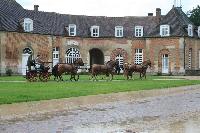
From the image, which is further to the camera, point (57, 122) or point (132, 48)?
point (132, 48)

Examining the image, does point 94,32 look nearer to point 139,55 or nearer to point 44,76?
point 139,55

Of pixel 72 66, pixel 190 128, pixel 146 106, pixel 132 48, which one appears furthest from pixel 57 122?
pixel 132 48

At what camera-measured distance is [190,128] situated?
9516mm

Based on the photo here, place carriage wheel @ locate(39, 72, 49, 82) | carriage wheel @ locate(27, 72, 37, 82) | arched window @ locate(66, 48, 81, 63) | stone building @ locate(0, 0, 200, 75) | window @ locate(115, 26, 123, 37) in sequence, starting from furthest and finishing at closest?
window @ locate(115, 26, 123, 37) → arched window @ locate(66, 48, 81, 63) → stone building @ locate(0, 0, 200, 75) → carriage wheel @ locate(39, 72, 49, 82) → carriage wheel @ locate(27, 72, 37, 82)

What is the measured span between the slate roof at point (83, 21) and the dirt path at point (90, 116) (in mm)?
33137

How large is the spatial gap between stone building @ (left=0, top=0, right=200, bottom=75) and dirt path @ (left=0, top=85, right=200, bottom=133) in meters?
33.5

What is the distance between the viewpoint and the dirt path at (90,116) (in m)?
9.67

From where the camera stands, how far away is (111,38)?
177ft

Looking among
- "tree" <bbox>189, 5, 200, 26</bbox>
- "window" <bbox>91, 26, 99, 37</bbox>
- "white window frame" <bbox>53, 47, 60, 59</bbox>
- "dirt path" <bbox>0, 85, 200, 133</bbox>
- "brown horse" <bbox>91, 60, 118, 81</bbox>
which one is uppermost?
"tree" <bbox>189, 5, 200, 26</bbox>

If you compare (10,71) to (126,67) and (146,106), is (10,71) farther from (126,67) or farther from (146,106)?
(146,106)

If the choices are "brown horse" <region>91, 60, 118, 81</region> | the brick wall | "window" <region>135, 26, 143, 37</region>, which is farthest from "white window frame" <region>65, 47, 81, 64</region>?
"brown horse" <region>91, 60, 118, 81</region>

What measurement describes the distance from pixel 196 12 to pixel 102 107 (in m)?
59.8

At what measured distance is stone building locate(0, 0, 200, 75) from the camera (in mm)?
49156

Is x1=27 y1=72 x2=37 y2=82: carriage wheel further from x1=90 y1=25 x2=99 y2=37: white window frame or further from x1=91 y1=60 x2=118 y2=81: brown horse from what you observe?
x1=90 y1=25 x2=99 y2=37: white window frame
